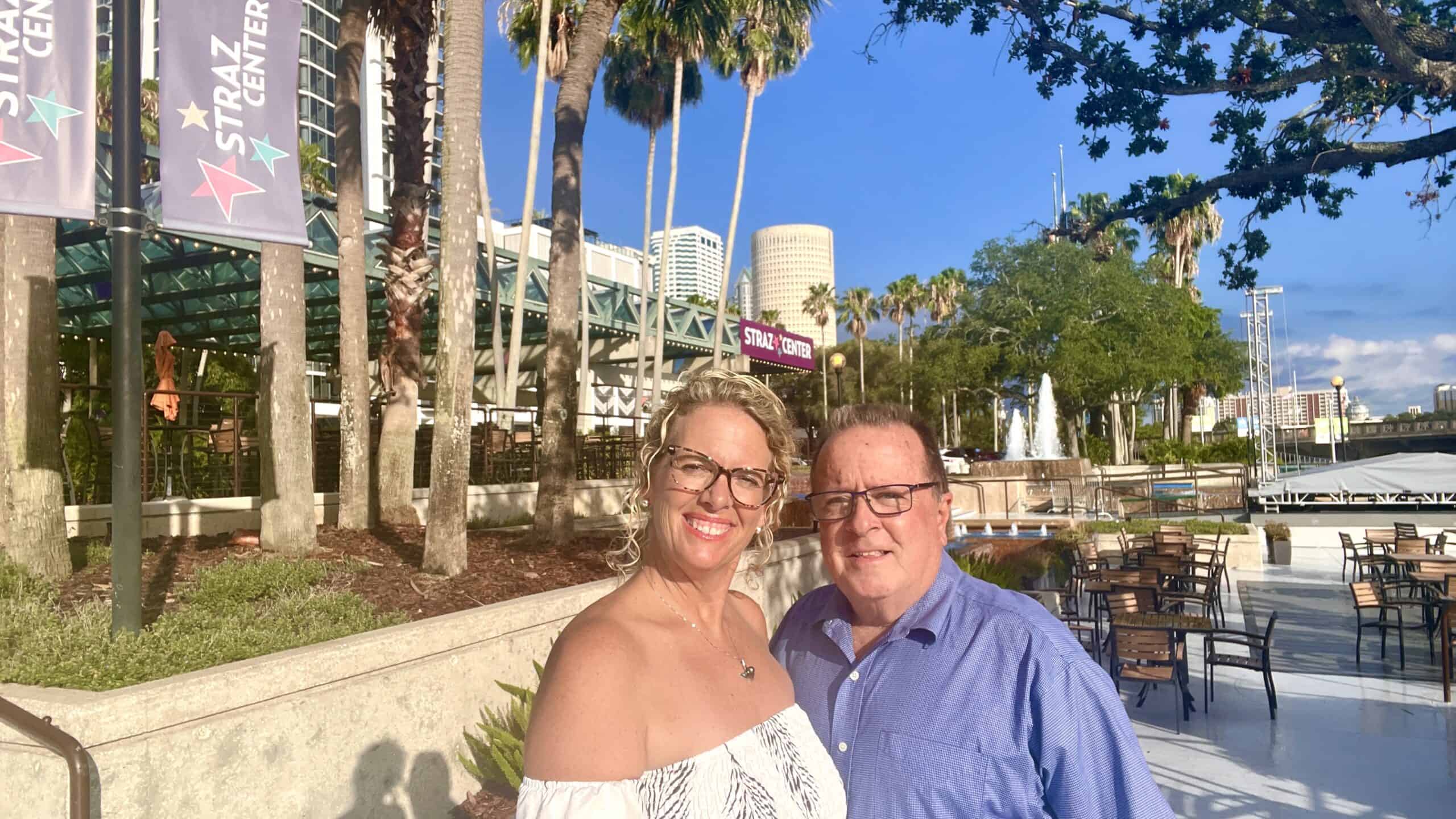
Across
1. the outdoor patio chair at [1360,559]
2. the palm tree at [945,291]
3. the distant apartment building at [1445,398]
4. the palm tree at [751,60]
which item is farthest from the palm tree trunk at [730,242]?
the distant apartment building at [1445,398]

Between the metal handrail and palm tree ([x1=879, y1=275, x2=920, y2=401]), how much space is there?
66527 mm

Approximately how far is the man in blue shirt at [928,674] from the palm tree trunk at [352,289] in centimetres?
816

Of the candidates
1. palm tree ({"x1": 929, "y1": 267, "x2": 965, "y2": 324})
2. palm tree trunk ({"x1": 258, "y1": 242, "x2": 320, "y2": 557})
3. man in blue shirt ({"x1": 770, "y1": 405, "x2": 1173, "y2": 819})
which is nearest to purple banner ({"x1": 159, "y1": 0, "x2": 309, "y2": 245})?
palm tree trunk ({"x1": 258, "y1": 242, "x2": 320, "y2": 557})

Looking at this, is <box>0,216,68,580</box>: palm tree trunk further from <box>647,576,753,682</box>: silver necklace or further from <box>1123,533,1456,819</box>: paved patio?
<box>1123,533,1456,819</box>: paved patio

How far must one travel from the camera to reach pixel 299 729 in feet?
11.8

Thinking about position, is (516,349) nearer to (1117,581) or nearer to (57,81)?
(1117,581)

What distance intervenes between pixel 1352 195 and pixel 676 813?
28.9 ft

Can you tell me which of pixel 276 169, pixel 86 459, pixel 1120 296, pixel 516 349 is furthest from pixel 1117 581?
pixel 1120 296

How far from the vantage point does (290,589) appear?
19.4 feet

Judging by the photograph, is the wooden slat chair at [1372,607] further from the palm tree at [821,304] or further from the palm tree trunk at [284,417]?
the palm tree at [821,304]

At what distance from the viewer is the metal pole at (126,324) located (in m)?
3.97

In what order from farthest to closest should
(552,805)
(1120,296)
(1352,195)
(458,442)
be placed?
(1120,296) → (1352,195) → (458,442) → (552,805)

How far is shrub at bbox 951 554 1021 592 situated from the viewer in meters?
9.72

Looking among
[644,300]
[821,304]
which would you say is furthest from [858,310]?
[644,300]
